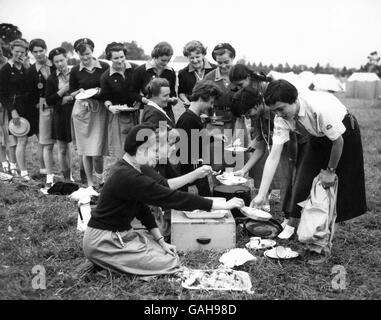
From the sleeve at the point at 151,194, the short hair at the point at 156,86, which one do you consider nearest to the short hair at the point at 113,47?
the short hair at the point at 156,86

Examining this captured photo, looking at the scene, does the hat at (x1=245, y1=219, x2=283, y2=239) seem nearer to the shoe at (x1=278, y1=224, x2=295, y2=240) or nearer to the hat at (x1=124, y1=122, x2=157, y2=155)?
the shoe at (x1=278, y1=224, x2=295, y2=240)

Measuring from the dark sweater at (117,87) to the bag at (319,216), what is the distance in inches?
123

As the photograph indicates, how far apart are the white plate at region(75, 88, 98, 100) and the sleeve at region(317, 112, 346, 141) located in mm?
3379

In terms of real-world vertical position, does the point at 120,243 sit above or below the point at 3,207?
above

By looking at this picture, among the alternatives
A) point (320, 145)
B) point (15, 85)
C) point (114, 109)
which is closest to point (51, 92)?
point (15, 85)

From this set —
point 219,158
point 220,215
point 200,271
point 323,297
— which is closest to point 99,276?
point 200,271

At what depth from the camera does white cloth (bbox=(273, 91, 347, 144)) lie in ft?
12.2

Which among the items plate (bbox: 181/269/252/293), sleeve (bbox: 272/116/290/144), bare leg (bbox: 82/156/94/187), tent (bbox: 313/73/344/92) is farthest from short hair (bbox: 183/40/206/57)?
tent (bbox: 313/73/344/92)

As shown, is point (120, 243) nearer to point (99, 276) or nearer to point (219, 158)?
point (99, 276)

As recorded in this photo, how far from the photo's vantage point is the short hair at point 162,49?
19.7 ft

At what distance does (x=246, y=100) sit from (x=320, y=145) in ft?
3.07

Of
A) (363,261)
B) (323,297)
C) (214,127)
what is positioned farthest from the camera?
(214,127)

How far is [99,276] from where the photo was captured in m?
3.69

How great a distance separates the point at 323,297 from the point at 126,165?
1.96 metres
